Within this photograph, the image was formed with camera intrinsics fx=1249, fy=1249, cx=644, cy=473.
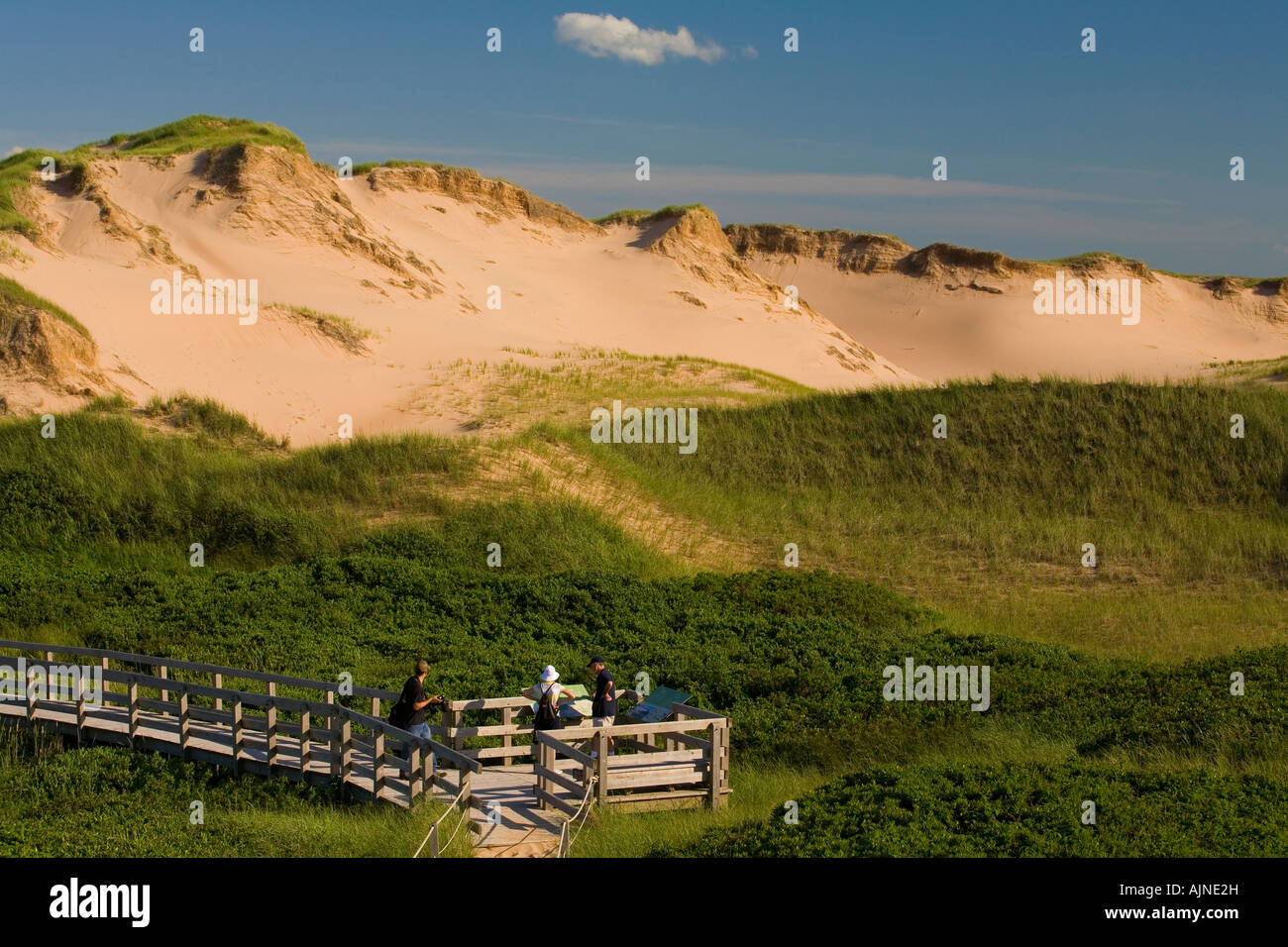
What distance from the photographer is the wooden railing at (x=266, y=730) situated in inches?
544

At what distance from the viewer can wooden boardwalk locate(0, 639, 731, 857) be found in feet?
42.0

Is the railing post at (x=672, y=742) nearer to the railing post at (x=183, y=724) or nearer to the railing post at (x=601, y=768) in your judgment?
the railing post at (x=601, y=768)

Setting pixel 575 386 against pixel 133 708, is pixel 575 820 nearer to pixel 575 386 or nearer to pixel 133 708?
pixel 133 708

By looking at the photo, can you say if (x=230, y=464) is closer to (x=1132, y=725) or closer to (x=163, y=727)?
(x=163, y=727)

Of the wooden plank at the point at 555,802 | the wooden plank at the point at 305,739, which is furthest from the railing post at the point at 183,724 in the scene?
the wooden plank at the point at 555,802

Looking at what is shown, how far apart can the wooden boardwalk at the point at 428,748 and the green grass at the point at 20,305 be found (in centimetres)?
1934

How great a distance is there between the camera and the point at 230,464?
31438mm

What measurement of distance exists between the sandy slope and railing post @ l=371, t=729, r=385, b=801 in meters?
23.6

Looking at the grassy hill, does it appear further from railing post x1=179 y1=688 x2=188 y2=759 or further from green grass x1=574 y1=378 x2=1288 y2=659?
railing post x1=179 y1=688 x2=188 y2=759

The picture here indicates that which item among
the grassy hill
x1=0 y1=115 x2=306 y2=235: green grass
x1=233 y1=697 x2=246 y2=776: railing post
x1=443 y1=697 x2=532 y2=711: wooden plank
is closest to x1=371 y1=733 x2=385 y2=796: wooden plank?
the grassy hill

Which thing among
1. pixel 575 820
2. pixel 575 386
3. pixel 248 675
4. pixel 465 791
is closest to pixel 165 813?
pixel 248 675

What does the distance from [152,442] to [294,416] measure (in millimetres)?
6729

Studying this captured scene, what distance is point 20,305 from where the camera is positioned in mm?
35875
